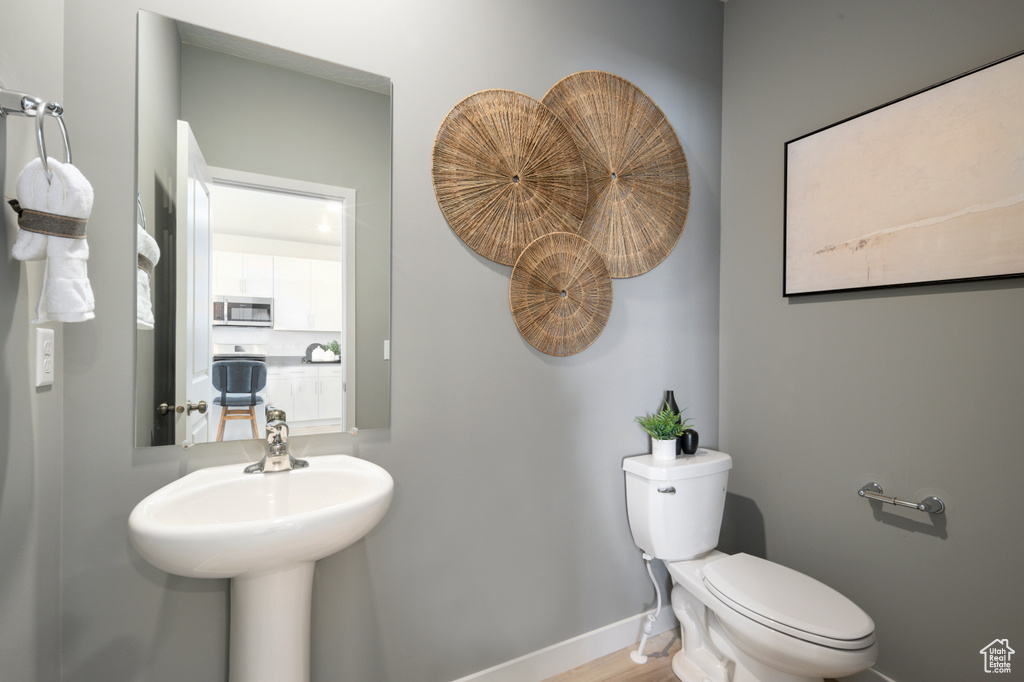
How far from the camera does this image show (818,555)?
1.77 metres

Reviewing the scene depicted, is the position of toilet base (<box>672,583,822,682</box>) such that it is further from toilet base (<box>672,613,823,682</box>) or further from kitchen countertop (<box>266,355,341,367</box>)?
kitchen countertop (<box>266,355,341,367</box>)

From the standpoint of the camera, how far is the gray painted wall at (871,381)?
1.37m

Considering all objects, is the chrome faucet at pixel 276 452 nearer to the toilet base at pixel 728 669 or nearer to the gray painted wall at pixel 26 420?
the gray painted wall at pixel 26 420

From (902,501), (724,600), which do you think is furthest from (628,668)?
(902,501)

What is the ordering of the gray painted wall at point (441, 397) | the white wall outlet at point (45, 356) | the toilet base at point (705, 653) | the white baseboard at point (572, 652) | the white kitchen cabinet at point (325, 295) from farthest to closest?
the white baseboard at point (572, 652)
the toilet base at point (705, 653)
the white kitchen cabinet at point (325, 295)
the gray painted wall at point (441, 397)
the white wall outlet at point (45, 356)

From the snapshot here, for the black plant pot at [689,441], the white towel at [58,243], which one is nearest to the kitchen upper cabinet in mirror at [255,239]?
the white towel at [58,243]

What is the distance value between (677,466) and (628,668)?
0.79m

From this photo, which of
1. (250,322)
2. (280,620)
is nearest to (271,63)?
(250,322)

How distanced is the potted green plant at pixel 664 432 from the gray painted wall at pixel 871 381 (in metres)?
0.43

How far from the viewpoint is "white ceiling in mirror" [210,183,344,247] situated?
126 centimetres

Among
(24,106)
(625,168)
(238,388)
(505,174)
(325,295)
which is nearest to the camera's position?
(24,106)

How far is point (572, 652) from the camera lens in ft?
5.78

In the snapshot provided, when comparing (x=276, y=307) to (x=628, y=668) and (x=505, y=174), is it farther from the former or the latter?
(x=628, y=668)

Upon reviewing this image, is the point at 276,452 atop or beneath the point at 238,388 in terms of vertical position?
beneath
